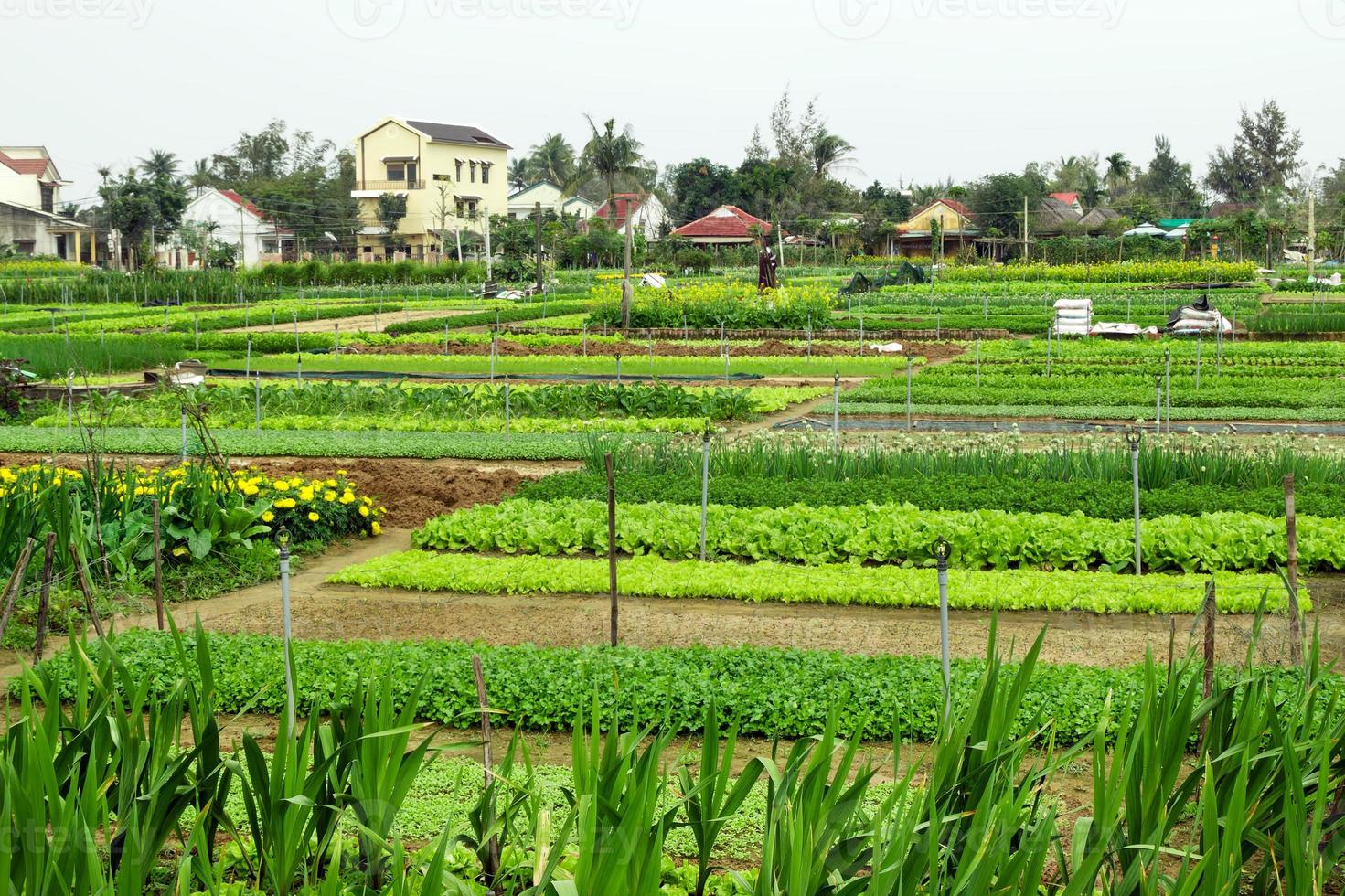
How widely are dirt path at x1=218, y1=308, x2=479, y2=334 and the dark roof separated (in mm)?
40883

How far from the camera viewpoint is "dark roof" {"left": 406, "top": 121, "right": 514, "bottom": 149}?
9088cm

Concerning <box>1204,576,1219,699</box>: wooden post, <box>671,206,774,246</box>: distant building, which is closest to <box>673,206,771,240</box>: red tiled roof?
<box>671,206,774,246</box>: distant building

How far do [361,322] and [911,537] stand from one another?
37.8 m

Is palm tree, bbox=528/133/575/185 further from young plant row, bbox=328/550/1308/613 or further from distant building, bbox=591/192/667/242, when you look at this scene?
young plant row, bbox=328/550/1308/613

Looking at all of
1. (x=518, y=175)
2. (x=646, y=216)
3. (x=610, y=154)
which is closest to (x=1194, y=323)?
(x=610, y=154)

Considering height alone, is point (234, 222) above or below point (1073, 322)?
above

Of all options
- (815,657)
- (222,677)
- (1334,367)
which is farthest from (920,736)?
(1334,367)

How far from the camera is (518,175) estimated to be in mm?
142250

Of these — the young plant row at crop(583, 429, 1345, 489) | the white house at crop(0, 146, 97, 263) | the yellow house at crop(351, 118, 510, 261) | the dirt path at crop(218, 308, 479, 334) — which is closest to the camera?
the young plant row at crop(583, 429, 1345, 489)

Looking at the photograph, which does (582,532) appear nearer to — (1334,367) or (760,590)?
(760,590)

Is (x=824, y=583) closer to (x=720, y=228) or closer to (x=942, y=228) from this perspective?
(x=720, y=228)

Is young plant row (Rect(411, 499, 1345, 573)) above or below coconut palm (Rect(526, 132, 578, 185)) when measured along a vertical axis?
below

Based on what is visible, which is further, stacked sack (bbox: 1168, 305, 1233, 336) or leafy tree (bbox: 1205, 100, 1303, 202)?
leafy tree (bbox: 1205, 100, 1303, 202)

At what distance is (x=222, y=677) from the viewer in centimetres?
896
